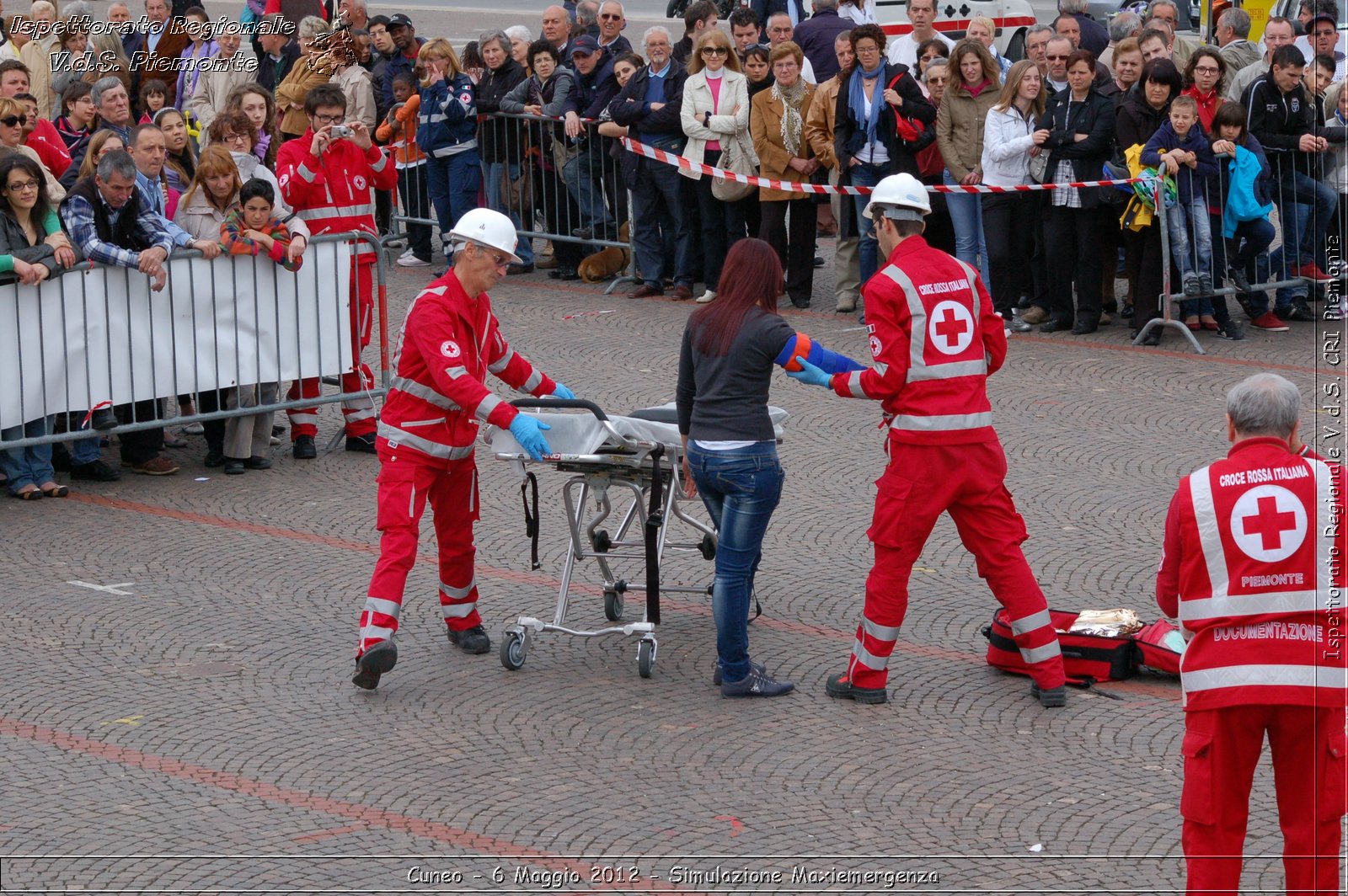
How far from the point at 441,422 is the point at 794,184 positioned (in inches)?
277

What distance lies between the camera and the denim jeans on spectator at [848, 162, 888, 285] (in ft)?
44.5

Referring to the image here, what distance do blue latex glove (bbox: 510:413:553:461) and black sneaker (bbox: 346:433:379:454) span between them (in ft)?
13.8

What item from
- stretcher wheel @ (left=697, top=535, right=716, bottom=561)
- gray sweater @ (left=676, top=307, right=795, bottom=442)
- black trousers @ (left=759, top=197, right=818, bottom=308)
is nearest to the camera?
gray sweater @ (left=676, top=307, right=795, bottom=442)

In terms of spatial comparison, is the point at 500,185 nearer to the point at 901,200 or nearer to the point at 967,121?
the point at 967,121

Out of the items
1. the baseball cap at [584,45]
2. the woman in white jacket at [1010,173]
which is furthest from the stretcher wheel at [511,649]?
the baseball cap at [584,45]

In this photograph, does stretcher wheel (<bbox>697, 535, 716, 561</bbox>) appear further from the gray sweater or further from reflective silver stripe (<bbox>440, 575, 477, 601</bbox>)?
the gray sweater

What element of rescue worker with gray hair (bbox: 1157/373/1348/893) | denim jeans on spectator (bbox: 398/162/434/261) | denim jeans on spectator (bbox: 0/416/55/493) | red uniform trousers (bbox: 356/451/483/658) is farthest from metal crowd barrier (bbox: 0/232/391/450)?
rescue worker with gray hair (bbox: 1157/373/1348/893)

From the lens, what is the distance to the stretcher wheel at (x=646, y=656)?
734 centimetres

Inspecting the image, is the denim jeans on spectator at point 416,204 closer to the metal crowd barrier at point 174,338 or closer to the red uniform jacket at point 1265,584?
the metal crowd barrier at point 174,338

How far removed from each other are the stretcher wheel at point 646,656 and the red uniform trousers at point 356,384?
4.11 metres

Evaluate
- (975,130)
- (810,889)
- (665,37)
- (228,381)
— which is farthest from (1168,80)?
(810,889)

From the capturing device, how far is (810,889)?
5516 mm

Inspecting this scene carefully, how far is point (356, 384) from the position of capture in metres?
11.2

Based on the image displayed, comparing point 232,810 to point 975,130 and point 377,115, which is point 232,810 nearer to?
point 975,130
